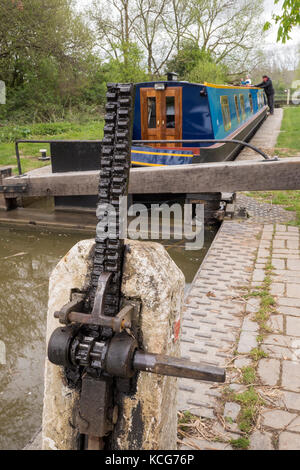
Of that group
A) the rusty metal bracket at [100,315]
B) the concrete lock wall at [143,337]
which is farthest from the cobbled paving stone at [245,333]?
the rusty metal bracket at [100,315]

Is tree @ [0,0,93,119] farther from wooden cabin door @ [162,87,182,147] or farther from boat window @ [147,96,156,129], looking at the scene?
wooden cabin door @ [162,87,182,147]

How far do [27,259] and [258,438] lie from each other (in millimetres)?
4759

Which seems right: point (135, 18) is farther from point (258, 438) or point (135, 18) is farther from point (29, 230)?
point (258, 438)

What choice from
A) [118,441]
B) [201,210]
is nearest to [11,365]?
[118,441]

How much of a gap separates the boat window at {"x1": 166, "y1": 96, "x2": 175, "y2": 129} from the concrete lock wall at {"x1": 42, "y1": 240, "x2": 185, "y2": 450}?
740 centimetres

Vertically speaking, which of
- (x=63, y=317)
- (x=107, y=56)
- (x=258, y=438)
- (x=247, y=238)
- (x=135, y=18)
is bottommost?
(x=258, y=438)

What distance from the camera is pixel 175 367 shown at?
4.48ft

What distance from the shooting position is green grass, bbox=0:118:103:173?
12719mm

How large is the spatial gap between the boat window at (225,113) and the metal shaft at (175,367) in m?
9.00

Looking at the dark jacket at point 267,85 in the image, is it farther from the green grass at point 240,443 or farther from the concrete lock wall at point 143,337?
the concrete lock wall at point 143,337

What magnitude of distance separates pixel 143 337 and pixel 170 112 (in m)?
7.69

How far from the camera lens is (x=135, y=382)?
5.10 ft

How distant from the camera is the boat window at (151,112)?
876cm

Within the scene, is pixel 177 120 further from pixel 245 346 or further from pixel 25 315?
pixel 245 346
